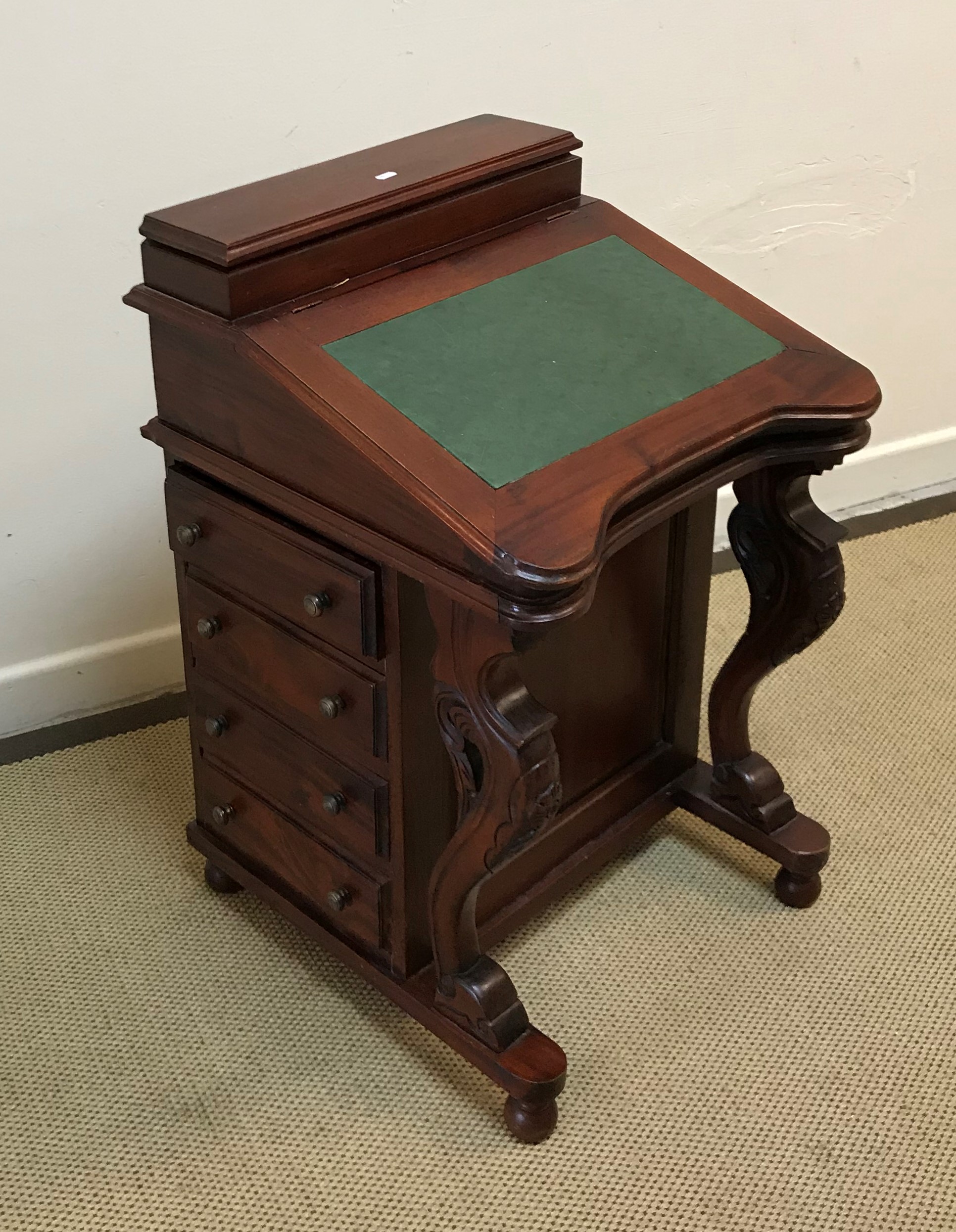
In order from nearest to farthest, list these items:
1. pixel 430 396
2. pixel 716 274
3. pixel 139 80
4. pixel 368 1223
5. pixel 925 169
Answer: pixel 430 396
pixel 368 1223
pixel 716 274
pixel 139 80
pixel 925 169

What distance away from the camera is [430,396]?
136cm

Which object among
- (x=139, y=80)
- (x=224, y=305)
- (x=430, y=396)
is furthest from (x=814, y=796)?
(x=139, y=80)

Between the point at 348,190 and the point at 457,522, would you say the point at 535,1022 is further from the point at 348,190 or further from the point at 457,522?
the point at 348,190

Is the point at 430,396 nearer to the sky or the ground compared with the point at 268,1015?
nearer to the sky

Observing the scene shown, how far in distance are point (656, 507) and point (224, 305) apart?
1.63 ft

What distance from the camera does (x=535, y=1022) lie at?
5.87 feet

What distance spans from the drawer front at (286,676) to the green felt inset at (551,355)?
1.08 feet

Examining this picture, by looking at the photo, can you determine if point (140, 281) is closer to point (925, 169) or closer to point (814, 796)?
point (814, 796)

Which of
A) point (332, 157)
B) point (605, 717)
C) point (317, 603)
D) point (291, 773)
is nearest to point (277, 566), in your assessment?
point (317, 603)

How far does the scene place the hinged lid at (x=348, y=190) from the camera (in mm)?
1396

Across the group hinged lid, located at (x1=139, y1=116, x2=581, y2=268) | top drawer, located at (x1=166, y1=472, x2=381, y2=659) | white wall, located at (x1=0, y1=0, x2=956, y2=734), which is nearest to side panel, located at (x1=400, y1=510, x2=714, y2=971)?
top drawer, located at (x1=166, y1=472, x2=381, y2=659)

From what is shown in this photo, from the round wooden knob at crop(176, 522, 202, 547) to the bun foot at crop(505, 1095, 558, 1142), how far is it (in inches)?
30.0

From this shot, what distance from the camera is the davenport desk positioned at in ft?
4.41

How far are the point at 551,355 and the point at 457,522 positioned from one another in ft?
0.96
